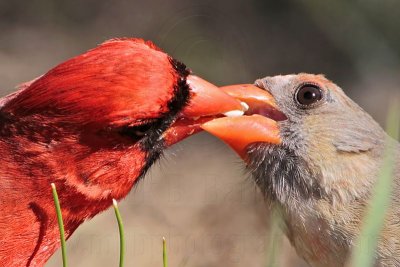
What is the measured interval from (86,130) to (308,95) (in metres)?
0.61

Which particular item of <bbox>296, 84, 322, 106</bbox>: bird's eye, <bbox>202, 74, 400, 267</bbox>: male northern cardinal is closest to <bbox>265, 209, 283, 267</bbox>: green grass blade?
<bbox>202, 74, 400, 267</bbox>: male northern cardinal

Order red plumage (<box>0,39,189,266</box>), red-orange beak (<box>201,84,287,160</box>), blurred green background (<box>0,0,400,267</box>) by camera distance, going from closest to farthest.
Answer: red plumage (<box>0,39,189,266</box>) → red-orange beak (<box>201,84,287,160</box>) → blurred green background (<box>0,0,400,267</box>)

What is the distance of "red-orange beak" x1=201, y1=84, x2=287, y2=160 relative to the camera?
92.7 inches

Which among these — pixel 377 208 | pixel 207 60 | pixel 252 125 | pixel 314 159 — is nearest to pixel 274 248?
pixel 377 208

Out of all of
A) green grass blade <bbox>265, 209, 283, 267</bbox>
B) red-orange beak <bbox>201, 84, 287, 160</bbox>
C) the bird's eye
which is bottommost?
green grass blade <bbox>265, 209, 283, 267</bbox>

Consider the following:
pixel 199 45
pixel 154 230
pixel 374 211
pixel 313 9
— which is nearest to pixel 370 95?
pixel 313 9

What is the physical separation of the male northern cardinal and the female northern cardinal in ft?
0.35

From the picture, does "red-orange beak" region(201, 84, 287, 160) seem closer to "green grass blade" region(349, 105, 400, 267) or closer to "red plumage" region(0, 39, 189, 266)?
"red plumage" region(0, 39, 189, 266)

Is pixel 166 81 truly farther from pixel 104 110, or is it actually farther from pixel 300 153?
pixel 300 153

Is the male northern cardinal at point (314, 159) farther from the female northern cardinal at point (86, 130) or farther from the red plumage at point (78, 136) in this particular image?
the red plumage at point (78, 136)

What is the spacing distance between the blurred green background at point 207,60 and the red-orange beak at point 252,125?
76.8 inches

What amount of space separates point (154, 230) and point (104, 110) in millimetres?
2880

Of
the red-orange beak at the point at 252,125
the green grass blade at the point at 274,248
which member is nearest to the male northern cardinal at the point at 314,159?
the red-orange beak at the point at 252,125

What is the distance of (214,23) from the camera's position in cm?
592
